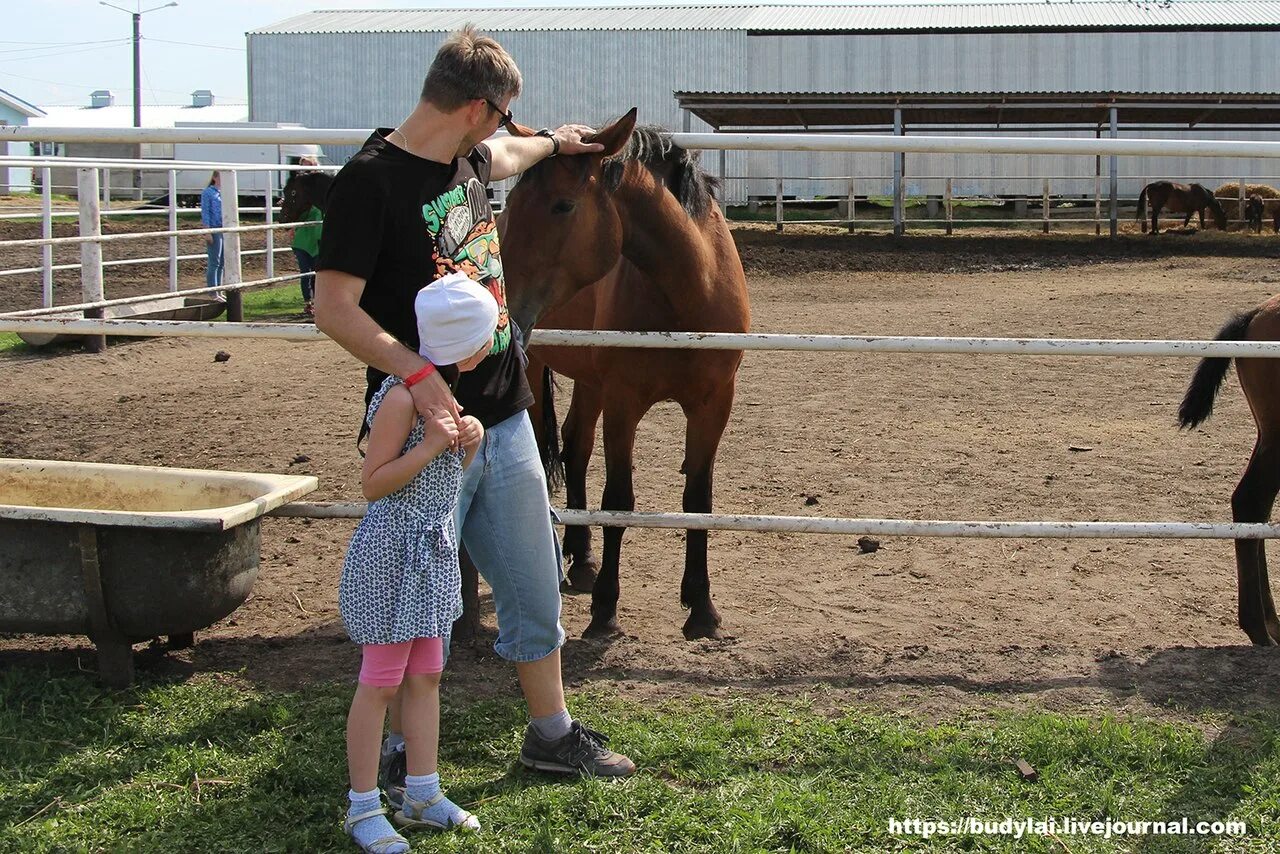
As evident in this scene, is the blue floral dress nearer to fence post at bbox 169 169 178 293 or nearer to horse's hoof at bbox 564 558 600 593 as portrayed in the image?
horse's hoof at bbox 564 558 600 593

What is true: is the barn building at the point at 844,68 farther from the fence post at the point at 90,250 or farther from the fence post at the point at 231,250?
the fence post at the point at 90,250

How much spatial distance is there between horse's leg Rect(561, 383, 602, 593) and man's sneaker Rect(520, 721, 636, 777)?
1.88 m

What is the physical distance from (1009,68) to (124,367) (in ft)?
94.8

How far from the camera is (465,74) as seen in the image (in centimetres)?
252

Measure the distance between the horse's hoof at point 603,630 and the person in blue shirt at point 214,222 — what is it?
10.6 m

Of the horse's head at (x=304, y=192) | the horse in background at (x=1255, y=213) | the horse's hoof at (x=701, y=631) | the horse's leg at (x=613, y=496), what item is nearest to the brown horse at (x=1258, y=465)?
the horse's hoof at (x=701, y=631)

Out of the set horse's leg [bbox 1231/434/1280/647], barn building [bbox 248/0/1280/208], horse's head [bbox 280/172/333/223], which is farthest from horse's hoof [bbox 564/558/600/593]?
barn building [bbox 248/0/1280/208]

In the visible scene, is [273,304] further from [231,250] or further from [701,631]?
[701,631]

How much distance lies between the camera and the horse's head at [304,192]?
14.0 m

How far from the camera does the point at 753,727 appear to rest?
3.23 meters

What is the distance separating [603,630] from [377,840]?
162 cm

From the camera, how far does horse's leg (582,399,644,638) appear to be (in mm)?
4156

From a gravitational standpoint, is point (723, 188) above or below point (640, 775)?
above

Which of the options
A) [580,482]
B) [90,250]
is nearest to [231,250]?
[90,250]
